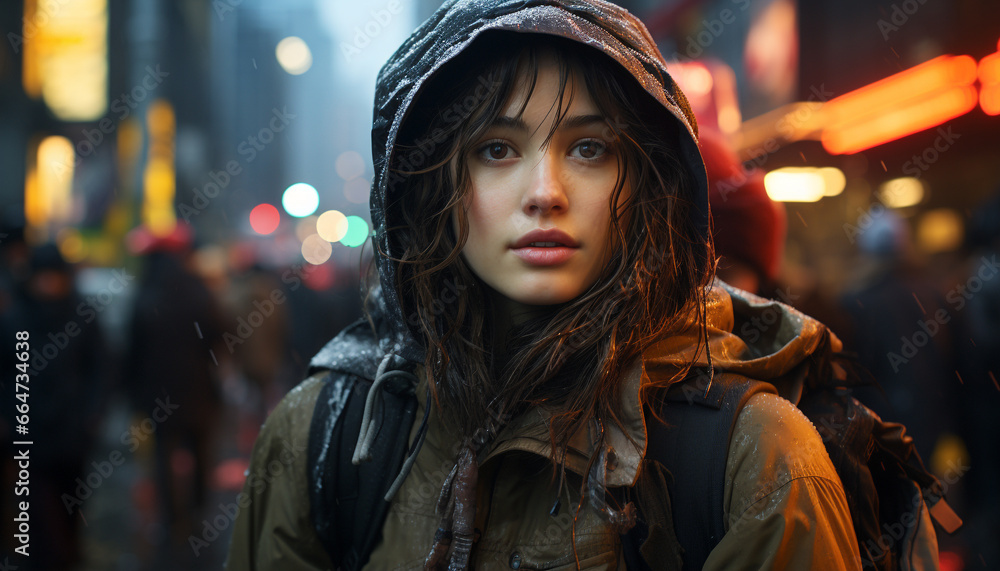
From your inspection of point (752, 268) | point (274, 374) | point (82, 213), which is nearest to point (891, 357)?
point (752, 268)

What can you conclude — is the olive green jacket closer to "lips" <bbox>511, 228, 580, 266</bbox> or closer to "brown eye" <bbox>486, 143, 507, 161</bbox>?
"lips" <bbox>511, 228, 580, 266</bbox>

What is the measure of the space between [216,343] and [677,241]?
568 centimetres

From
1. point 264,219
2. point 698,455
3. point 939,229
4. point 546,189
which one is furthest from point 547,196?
point 264,219

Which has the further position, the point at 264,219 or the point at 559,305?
the point at 264,219

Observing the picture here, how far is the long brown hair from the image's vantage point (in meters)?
1.44

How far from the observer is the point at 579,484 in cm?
140

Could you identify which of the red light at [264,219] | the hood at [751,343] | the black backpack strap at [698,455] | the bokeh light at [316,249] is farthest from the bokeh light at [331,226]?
the black backpack strap at [698,455]

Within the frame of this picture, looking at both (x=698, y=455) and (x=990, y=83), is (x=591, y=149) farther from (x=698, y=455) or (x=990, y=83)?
(x=990, y=83)

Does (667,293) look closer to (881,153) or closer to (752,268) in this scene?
(752,268)

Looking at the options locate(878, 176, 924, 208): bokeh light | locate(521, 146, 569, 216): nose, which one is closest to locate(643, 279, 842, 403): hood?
locate(521, 146, 569, 216): nose

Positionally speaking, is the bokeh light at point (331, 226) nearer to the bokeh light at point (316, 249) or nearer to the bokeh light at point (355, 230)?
the bokeh light at point (355, 230)

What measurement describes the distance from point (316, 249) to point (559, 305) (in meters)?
51.7

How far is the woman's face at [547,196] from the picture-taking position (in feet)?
4.65

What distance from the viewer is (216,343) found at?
6160 millimetres
